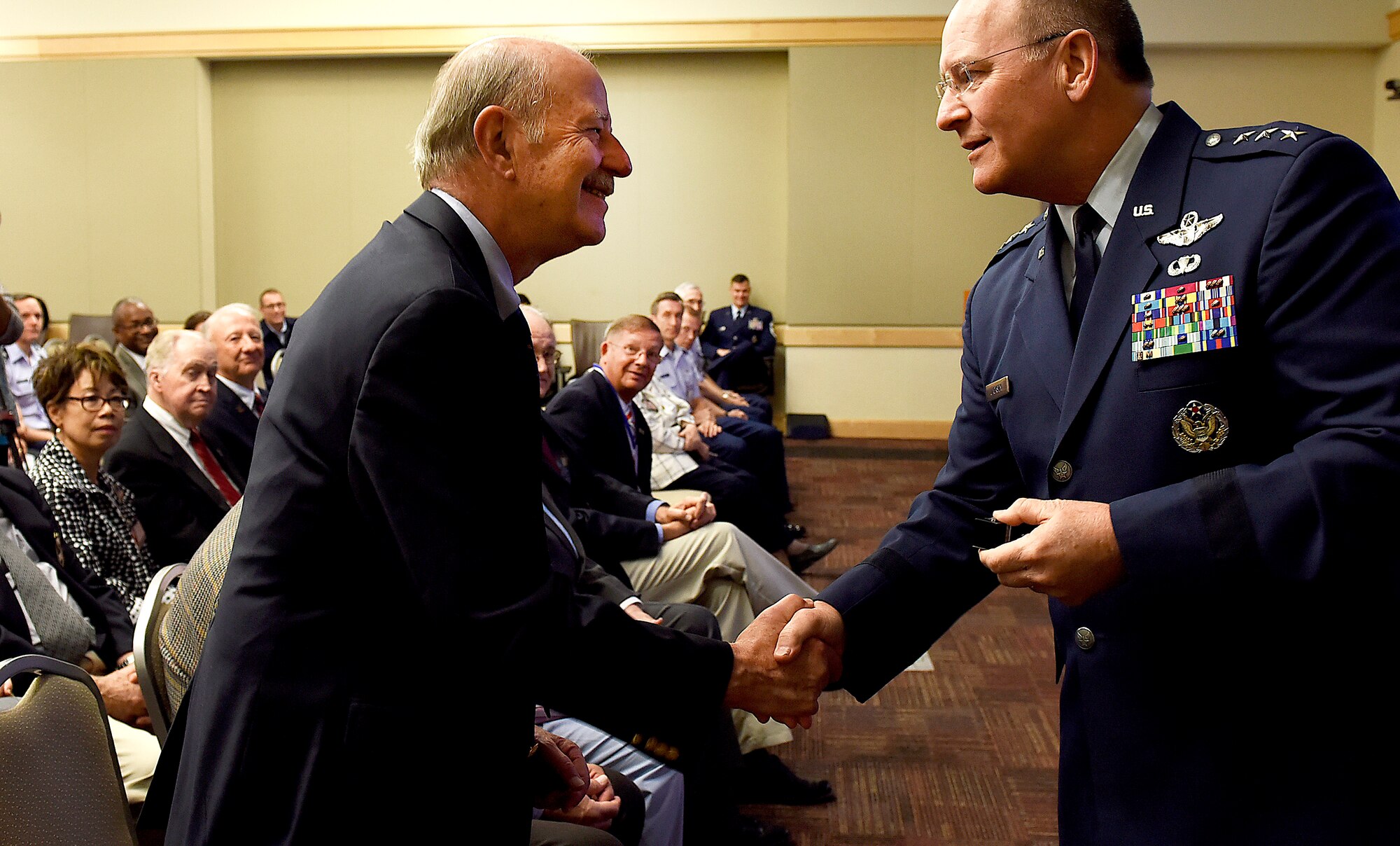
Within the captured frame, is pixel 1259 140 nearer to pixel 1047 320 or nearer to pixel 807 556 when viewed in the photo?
pixel 1047 320

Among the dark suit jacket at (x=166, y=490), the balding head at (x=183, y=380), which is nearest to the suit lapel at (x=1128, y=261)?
the dark suit jacket at (x=166, y=490)

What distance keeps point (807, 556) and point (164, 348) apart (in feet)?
9.84

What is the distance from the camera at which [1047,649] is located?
4383 mm

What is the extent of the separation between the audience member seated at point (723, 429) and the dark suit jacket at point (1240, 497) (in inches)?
203

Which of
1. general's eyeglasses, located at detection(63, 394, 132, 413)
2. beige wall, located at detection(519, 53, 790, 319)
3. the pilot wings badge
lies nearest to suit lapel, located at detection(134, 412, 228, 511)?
general's eyeglasses, located at detection(63, 394, 132, 413)

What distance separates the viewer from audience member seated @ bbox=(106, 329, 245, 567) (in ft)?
11.4

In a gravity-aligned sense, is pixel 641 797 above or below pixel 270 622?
below

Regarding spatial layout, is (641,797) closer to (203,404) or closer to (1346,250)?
(1346,250)

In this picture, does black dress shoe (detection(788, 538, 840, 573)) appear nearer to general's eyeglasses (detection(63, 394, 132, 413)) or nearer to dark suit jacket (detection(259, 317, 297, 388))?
general's eyeglasses (detection(63, 394, 132, 413))

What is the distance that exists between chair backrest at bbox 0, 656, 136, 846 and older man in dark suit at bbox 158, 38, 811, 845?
8.1 inches

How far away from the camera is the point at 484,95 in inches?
54.4

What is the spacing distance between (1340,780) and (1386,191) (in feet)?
2.01

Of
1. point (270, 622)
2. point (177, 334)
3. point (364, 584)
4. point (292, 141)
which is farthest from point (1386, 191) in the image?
point (292, 141)

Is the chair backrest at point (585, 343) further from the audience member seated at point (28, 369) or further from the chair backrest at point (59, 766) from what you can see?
the chair backrest at point (59, 766)
